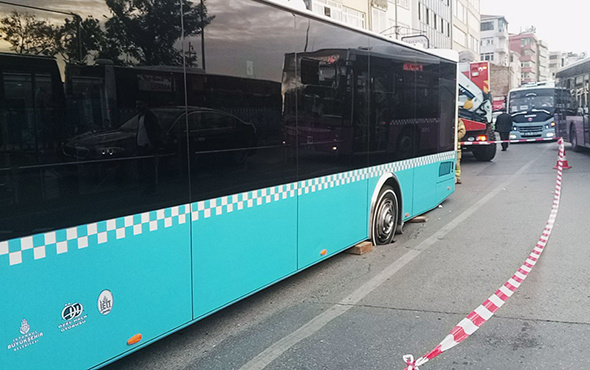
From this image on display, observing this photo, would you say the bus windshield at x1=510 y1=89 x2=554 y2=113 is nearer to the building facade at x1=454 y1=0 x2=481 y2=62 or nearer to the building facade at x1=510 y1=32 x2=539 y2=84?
the building facade at x1=454 y1=0 x2=481 y2=62

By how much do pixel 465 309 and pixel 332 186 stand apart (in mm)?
1845

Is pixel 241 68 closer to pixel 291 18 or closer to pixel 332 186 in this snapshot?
pixel 291 18

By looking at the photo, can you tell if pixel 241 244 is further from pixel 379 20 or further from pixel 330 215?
pixel 379 20

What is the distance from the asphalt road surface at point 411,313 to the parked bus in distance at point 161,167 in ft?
1.19

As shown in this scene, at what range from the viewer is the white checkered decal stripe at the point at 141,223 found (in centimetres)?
280


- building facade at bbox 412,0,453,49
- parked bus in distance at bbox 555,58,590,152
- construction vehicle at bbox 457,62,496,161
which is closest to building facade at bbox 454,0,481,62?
building facade at bbox 412,0,453,49

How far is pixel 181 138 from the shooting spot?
146 inches

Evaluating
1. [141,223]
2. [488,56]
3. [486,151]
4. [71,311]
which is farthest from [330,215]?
[488,56]

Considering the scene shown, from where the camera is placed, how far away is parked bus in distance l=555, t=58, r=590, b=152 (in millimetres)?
18766

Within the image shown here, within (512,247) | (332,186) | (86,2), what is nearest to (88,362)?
(86,2)

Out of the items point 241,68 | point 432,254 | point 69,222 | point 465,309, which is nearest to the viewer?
point 69,222

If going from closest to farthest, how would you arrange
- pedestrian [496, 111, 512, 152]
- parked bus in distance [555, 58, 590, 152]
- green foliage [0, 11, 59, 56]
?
green foliage [0, 11, 59, 56] < parked bus in distance [555, 58, 590, 152] < pedestrian [496, 111, 512, 152]

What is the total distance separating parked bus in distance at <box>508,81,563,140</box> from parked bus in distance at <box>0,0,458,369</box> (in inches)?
921

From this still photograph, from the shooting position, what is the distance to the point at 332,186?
5.73m
